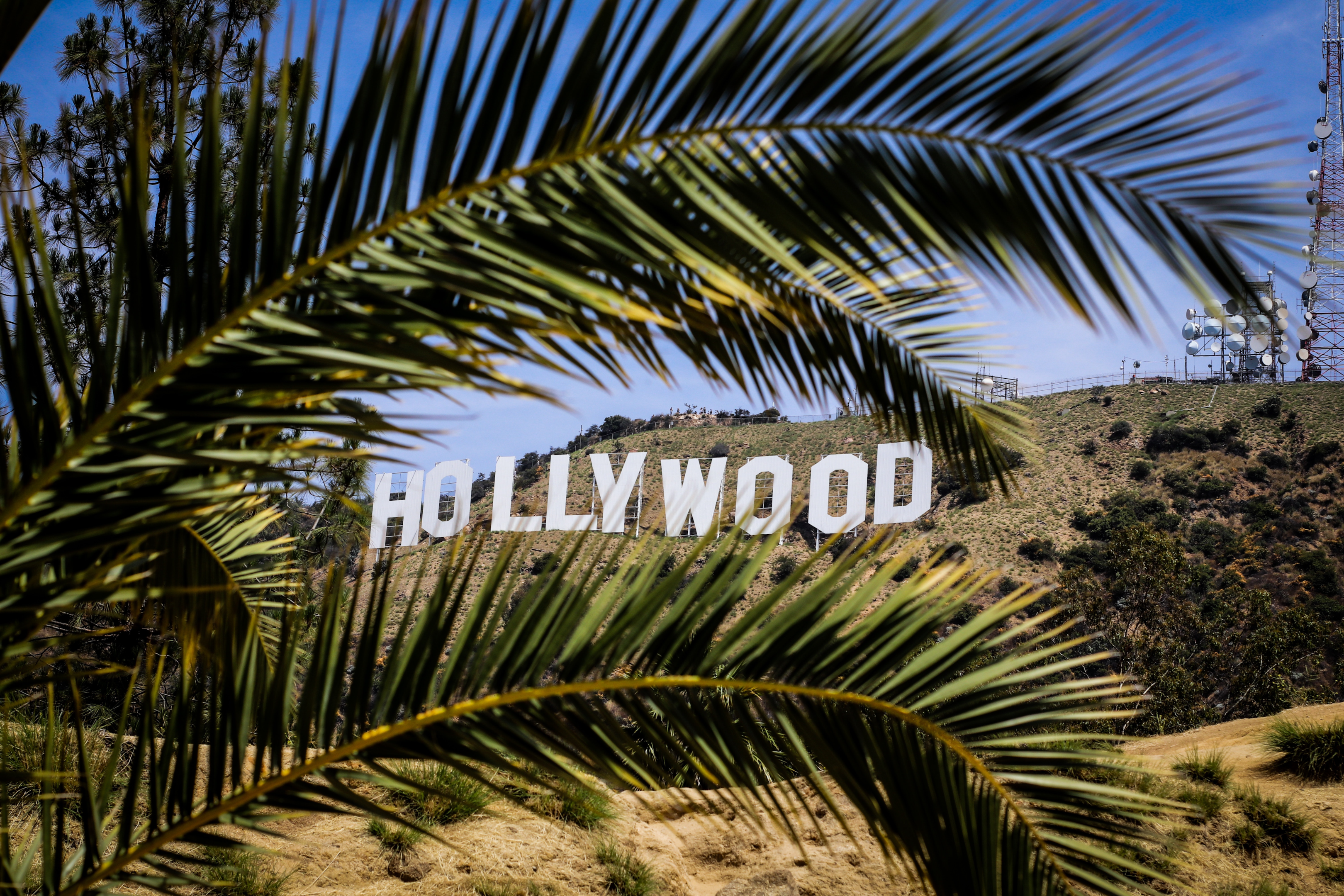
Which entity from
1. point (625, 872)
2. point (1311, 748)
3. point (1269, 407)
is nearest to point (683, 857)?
point (625, 872)

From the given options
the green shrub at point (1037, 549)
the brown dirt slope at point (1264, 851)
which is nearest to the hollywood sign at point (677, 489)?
the green shrub at point (1037, 549)

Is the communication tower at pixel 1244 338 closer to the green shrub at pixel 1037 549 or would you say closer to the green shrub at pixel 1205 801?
the green shrub at pixel 1205 801

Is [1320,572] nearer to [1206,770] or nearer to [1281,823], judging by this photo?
[1206,770]

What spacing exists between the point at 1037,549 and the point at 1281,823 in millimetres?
35636

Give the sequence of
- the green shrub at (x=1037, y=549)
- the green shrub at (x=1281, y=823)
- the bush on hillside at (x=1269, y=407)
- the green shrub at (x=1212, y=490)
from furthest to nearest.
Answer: the bush on hillside at (x=1269, y=407) → the green shrub at (x=1212, y=490) → the green shrub at (x=1037, y=549) → the green shrub at (x=1281, y=823)

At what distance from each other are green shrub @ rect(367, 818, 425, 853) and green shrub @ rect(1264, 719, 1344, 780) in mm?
7344

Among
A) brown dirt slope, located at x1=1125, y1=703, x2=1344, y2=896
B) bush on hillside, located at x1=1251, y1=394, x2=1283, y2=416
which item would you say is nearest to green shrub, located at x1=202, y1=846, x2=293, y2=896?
brown dirt slope, located at x1=1125, y1=703, x2=1344, y2=896

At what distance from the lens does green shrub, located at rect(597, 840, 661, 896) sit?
5.93 meters

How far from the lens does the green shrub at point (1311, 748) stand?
24.9 feet

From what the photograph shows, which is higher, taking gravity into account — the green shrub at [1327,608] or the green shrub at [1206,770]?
the green shrub at [1206,770]

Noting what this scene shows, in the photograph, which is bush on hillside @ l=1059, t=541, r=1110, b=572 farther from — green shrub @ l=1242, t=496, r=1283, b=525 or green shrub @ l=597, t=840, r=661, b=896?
green shrub @ l=597, t=840, r=661, b=896

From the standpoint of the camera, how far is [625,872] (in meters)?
6.07

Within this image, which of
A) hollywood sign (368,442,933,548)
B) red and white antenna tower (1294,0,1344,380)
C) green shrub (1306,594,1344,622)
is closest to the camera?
red and white antenna tower (1294,0,1344,380)

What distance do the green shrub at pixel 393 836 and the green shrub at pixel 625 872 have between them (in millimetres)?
1276
